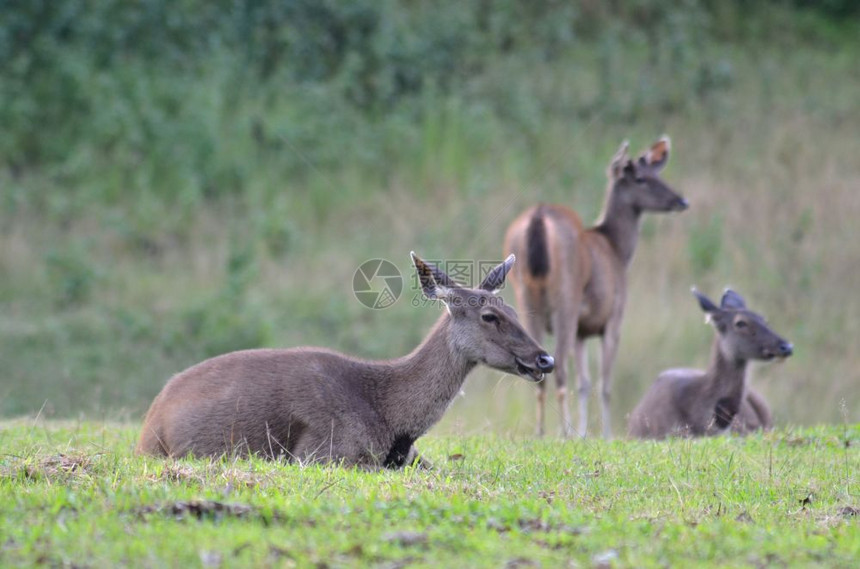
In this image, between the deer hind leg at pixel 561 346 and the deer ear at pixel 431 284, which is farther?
the deer hind leg at pixel 561 346

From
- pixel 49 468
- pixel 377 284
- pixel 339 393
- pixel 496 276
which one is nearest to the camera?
pixel 49 468

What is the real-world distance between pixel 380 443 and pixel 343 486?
5.66 feet

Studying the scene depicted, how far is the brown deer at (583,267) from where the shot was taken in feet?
43.5

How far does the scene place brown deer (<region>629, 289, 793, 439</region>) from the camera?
12977 millimetres

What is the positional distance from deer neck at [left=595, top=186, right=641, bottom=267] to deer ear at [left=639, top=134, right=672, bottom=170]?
26.7 inches

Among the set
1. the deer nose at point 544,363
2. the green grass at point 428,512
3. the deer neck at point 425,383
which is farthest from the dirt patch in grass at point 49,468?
the deer nose at point 544,363

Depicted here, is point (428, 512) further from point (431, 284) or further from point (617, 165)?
point (617, 165)

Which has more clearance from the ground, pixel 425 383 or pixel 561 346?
pixel 425 383

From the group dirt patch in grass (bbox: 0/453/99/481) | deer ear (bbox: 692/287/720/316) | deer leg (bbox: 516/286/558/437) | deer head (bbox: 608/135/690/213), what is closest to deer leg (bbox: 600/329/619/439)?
deer ear (bbox: 692/287/720/316)

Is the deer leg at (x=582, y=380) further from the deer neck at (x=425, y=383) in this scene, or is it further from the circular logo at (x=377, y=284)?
the circular logo at (x=377, y=284)

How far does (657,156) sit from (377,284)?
5664 mm

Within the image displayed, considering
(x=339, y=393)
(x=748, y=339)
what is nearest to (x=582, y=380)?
(x=748, y=339)

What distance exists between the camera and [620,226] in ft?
51.1

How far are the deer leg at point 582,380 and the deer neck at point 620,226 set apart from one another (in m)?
1.39
